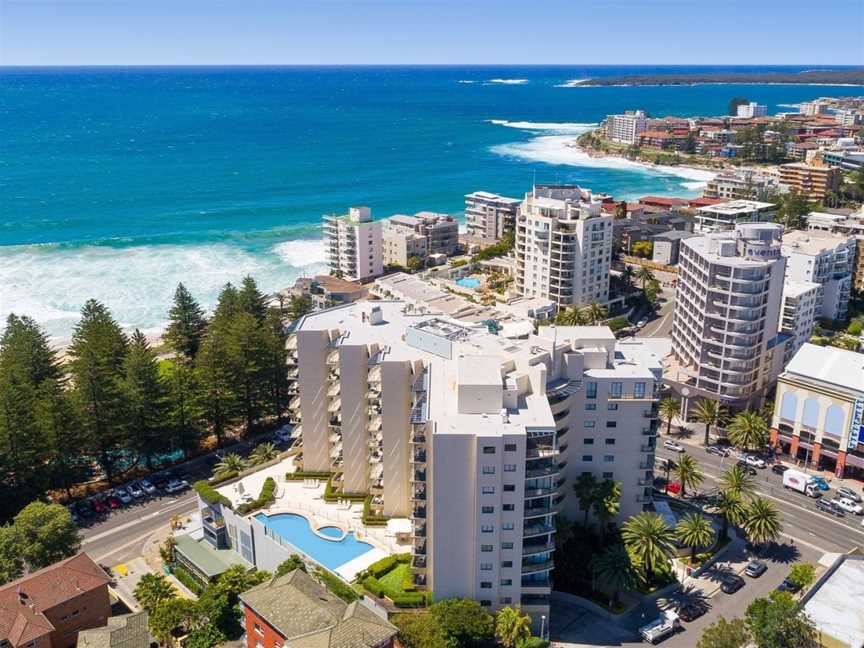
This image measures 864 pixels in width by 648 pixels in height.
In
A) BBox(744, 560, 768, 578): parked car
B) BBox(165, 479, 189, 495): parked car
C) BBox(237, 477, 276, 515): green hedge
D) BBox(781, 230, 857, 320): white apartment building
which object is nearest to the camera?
BBox(744, 560, 768, 578): parked car

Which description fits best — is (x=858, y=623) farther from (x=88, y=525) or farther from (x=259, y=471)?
(x=88, y=525)

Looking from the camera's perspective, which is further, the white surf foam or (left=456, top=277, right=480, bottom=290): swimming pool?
the white surf foam

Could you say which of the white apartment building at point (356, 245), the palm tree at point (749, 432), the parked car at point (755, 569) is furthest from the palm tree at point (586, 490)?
the white apartment building at point (356, 245)

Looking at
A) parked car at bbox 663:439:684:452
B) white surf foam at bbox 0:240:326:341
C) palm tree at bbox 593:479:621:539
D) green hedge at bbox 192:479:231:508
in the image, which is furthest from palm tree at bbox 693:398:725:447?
white surf foam at bbox 0:240:326:341

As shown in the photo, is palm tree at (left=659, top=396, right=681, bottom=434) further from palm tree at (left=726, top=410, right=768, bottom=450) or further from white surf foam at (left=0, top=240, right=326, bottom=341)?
white surf foam at (left=0, top=240, right=326, bottom=341)

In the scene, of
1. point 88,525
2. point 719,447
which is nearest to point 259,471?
point 88,525

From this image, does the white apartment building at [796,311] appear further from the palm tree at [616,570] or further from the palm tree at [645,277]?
the palm tree at [616,570]

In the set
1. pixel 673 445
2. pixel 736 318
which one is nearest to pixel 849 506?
pixel 673 445

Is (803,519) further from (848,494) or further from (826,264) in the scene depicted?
(826,264)
